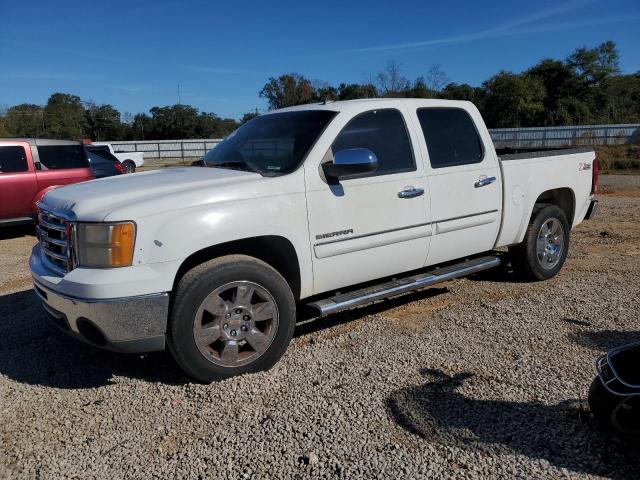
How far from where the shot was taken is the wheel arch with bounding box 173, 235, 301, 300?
378 centimetres

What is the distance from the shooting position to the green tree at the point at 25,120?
160ft

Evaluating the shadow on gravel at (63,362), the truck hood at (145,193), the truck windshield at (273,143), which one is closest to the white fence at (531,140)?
the truck windshield at (273,143)

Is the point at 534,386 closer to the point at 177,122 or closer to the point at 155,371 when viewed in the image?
the point at 155,371

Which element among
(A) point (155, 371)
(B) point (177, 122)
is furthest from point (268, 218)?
(B) point (177, 122)

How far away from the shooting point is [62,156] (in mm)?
10227

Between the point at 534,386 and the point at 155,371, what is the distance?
2657 mm

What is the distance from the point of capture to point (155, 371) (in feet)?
13.5

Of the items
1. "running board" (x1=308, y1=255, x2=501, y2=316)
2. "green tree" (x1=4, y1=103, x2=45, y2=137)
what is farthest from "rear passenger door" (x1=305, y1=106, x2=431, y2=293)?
"green tree" (x1=4, y1=103, x2=45, y2=137)

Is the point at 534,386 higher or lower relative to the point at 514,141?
lower

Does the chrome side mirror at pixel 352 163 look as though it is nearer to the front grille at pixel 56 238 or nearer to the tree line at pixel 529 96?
the front grille at pixel 56 238

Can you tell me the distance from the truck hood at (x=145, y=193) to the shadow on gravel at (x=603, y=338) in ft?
9.21

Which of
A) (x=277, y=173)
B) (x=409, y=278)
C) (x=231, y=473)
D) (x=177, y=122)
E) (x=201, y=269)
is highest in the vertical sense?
(x=177, y=122)

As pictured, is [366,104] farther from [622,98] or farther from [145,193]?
[622,98]

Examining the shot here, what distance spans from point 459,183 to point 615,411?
256 centimetres
